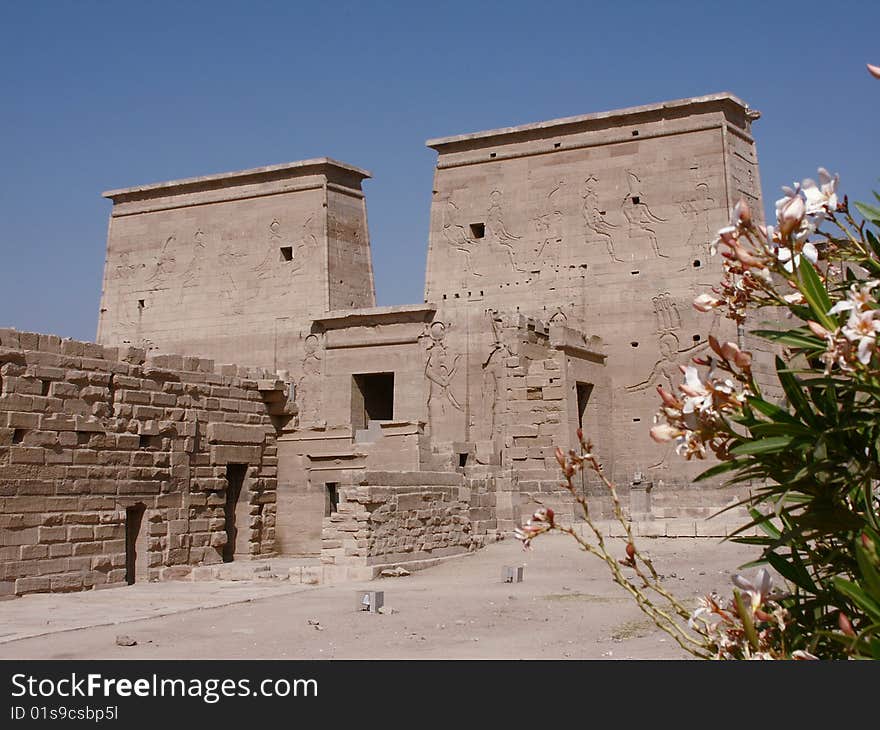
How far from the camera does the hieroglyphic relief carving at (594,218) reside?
20094 mm

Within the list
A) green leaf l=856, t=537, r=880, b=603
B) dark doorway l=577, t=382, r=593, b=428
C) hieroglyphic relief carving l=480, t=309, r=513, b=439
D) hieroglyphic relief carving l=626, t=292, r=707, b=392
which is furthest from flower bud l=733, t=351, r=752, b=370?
hieroglyphic relief carving l=626, t=292, r=707, b=392

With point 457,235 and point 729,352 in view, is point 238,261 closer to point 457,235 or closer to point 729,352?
point 457,235

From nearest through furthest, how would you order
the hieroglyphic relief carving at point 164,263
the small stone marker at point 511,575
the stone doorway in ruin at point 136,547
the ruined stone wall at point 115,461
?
the small stone marker at point 511,575
the ruined stone wall at point 115,461
the stone doorway in ruin at point 136,547
the hieroglyphic relief carving at point 164,263

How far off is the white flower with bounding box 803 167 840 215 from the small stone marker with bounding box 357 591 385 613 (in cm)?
676

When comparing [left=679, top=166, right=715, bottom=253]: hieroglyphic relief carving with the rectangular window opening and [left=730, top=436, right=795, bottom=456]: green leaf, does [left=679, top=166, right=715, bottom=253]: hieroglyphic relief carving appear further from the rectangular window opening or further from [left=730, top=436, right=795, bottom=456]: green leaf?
[left=730, top=436, right=795, bottom=456]: green leaf

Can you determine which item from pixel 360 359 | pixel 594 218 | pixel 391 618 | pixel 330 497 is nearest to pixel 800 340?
pixel 391 618

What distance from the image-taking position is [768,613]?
2744 mm

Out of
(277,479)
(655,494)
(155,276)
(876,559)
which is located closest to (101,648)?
(876,559)

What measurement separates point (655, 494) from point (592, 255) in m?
4.85

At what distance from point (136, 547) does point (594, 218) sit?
11159 millimetres

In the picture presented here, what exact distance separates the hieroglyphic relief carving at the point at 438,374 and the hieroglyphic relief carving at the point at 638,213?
4.18 metres

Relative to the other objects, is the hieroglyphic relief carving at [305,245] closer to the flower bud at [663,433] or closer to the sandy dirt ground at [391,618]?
the sandy dirt ground at [391,618]

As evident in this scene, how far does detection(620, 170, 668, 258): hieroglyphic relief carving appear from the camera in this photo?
19719 mm

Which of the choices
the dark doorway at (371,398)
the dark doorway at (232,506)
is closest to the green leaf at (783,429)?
the dark doorway at (232,506)
